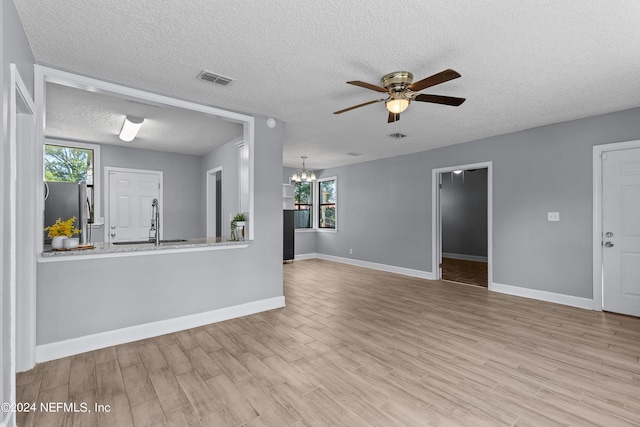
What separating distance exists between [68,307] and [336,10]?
3265 millimetres

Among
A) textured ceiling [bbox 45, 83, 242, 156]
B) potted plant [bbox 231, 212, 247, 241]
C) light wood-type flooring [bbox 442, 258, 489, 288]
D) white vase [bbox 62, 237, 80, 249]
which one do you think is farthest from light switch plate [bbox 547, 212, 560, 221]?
white vase [bbox 62, 237, 80, 249]

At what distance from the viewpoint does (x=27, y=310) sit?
238 centimetres

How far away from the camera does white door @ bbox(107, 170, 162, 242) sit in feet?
18.2

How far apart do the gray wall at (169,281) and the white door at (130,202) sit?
314 cm

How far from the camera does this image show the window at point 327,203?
8273 mm

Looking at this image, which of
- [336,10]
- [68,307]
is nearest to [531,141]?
[336,10]

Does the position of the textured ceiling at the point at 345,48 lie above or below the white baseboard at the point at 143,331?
above

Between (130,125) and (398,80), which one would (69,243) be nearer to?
(130,125)

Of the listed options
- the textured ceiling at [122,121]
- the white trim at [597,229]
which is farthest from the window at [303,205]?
the white trim at [597,229]

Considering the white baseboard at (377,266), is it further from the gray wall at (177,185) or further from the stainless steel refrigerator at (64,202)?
the stainless steel refrigerator at (64,202)

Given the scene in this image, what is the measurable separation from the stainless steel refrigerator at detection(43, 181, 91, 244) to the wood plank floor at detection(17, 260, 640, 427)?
4.98 feet

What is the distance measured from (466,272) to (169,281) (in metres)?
5.77

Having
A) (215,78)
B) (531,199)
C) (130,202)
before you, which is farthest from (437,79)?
(130,202)

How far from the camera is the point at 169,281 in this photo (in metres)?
3.24
